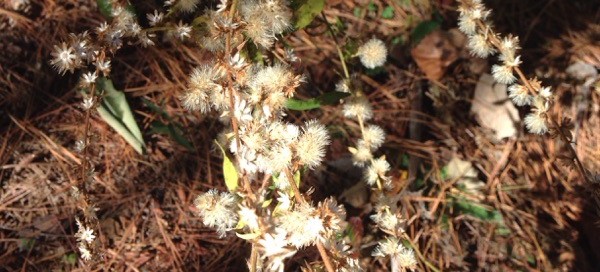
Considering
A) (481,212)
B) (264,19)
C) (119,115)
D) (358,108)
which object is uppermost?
(264,19)

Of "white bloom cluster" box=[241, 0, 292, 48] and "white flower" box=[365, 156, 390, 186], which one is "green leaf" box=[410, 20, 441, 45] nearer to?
"white flower" box=[365, 156, 390, 186]

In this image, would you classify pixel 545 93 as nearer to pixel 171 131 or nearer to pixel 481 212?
pixel 481 212

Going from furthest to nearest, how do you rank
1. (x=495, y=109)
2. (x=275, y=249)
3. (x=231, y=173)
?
1. (x=495, y=109)
2. (x=231, y=173)
3. (x=275, y=249)

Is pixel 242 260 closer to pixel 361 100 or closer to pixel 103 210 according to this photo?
pixel 103 210

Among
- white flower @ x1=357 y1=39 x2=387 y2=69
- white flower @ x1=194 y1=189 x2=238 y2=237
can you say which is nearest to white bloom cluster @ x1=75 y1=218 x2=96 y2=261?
white flower @ x1=194 y1=189 x2=238 y2=237

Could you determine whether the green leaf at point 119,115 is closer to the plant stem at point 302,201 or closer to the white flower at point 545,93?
the plant stem at point 302,201

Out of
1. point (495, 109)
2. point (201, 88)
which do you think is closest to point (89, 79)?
point (201, 88)

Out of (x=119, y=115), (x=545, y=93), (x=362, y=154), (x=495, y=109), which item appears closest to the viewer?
(x=545, y=93)
